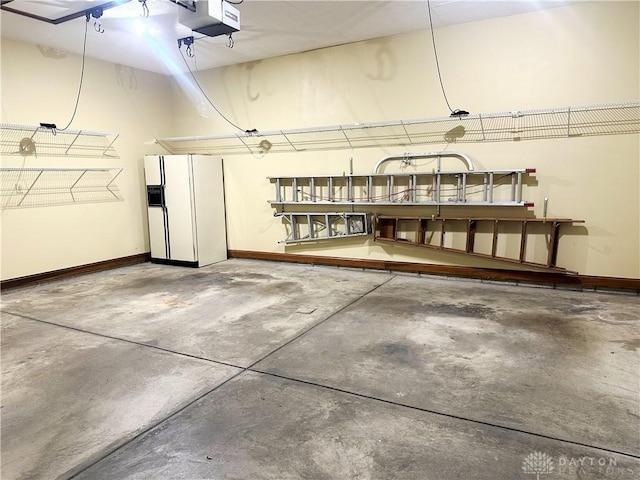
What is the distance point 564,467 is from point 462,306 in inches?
89.8

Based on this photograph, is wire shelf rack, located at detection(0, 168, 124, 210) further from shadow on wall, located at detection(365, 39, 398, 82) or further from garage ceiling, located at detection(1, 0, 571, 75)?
shadow on wall, located at detection(365, 39, 398, 82)

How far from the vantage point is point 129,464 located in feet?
6.12

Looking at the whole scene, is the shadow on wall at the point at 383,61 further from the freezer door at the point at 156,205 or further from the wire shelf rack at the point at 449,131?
the freezer door at the point at 156,205

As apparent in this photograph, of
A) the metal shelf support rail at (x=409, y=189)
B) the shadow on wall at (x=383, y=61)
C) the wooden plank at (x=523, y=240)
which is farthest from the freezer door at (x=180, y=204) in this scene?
the wooden plank at (x=523, y=240)

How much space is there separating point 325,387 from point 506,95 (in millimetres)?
3925

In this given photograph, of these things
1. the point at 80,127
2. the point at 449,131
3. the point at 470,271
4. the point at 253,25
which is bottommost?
the point at 470,271

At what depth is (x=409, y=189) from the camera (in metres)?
5.21

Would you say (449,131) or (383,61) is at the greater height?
(383,61)

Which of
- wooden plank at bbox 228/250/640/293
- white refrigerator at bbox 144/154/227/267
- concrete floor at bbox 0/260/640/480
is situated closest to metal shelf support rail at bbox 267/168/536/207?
wooden plank at bbox 228/250/640/293

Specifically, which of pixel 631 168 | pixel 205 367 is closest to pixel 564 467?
pixel 205 367

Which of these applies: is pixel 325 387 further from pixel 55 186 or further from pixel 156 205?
pixel 55 186

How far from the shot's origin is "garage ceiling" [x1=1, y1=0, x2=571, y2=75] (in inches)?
163

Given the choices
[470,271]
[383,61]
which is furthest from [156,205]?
[470,271]

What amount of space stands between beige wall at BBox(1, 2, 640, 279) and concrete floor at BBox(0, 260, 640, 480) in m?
1.01
